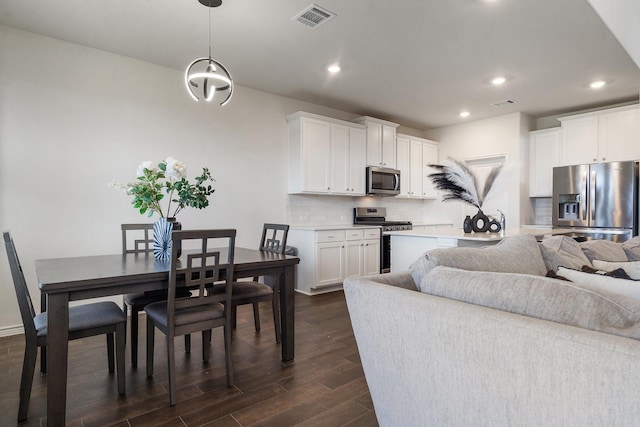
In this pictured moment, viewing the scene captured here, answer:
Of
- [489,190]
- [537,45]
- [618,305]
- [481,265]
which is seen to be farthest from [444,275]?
[537,45]

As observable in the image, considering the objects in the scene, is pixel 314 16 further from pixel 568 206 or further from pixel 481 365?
pixel 568 206

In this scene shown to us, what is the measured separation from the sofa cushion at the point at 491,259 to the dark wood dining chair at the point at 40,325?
1.70m

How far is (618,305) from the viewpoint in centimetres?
91

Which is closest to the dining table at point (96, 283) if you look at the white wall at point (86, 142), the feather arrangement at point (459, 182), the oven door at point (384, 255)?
the white wall at point (86, 142)

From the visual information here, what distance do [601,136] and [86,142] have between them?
6.32 meters

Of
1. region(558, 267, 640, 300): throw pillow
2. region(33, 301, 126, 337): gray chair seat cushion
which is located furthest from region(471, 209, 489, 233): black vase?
region(33, 301, 126, 337): gray chair seat cushion

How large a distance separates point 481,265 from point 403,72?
315 cm

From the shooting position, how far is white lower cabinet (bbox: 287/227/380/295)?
4.49 meters

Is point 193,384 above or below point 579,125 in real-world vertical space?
below

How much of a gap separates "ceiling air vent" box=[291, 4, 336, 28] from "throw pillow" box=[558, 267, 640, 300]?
2.46 m

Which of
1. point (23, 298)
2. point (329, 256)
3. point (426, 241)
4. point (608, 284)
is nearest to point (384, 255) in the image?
point (329, 256)

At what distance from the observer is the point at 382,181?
5652 millimetres

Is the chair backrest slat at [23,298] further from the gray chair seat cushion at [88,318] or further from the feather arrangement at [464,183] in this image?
the feather arrangement at [464,183]

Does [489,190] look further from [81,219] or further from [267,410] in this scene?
[81,219]
